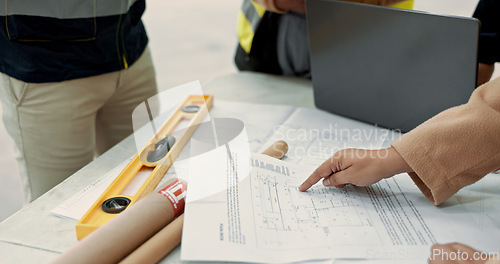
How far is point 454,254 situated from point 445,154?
140 mm

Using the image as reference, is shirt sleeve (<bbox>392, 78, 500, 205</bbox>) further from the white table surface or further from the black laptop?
the white table surface

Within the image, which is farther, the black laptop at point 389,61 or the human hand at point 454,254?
the black laptop at point 389,61

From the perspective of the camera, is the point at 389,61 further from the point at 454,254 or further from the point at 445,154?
the point at 454,254

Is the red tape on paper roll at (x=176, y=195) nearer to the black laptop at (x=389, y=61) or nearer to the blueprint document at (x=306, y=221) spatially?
the blueprint document at (x=306, y=221)

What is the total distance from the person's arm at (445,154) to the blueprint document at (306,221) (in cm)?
3

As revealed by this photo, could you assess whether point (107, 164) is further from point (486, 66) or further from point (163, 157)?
point (486, 66)

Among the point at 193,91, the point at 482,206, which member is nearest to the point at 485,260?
the point at 482,206

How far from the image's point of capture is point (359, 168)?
667 mm

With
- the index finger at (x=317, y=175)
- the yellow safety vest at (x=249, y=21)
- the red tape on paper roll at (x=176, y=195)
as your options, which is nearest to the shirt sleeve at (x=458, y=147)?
the index finger at (x=317, y=175)

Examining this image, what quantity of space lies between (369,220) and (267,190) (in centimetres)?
15

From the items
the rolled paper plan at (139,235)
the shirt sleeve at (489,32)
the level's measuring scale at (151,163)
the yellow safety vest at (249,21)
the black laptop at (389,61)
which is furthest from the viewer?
the yellow safety vest at (249,21)

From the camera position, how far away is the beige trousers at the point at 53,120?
966 millimetres

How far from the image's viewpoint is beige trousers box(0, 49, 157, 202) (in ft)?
3.17

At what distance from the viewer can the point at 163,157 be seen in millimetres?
780
